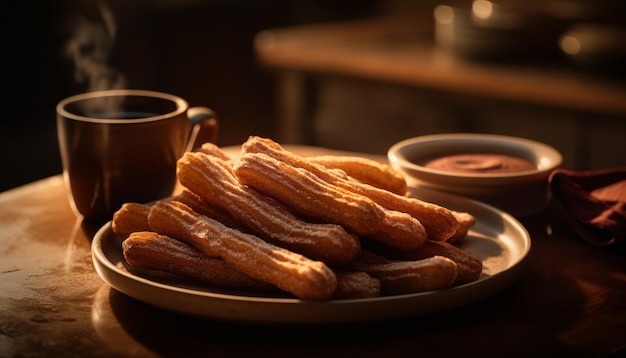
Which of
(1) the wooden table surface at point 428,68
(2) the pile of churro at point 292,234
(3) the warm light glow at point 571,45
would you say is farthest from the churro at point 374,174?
(3) the warm light glow at point 571,45

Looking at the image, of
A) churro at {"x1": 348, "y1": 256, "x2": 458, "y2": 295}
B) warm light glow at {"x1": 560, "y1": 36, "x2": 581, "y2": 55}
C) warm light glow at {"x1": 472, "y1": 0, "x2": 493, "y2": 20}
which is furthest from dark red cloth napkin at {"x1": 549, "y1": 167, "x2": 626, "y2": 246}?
warm light glow at {"x1": 472, "y1": 0, "x2": 493, "y2": 20}

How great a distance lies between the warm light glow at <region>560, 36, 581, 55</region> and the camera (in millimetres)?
2535

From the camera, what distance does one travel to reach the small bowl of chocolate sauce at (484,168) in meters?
1.20

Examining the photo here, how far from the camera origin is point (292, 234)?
875 millimetres

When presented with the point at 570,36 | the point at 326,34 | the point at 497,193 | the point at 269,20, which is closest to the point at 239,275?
the point at 497,193

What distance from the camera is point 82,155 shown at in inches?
45.6

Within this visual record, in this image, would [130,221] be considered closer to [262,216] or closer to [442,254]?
[262,216]

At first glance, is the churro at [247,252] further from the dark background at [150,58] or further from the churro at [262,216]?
the dark background at [150,58]

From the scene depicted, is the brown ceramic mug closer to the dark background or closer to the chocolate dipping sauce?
the chocolate dipping sauce

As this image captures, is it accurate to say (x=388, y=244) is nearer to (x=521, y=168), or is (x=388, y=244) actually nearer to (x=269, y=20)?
(x=521, y=168)

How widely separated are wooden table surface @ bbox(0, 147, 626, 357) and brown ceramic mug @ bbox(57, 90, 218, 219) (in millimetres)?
150

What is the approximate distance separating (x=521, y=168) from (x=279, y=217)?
514mm

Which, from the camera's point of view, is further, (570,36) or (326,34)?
(326,34)

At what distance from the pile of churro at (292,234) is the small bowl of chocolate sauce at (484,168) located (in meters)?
0.24
